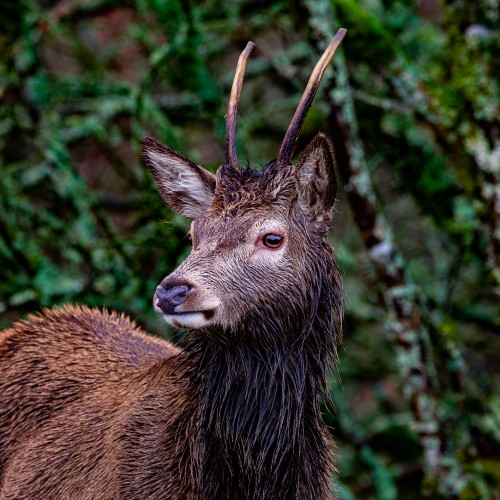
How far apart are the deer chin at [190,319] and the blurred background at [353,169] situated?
7.66 ft

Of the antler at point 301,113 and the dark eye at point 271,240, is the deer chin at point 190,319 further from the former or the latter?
the antler at point 301,113

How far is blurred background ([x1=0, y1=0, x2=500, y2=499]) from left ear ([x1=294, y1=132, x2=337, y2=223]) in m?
1.91

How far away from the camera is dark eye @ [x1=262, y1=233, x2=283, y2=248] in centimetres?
454

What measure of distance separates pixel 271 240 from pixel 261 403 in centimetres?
78

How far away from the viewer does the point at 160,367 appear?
499cm

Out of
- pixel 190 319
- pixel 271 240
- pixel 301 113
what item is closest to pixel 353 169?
pixel 301 113

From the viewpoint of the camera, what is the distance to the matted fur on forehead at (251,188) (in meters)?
4.61

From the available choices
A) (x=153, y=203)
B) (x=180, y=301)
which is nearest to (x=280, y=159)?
(x=180, y=301)

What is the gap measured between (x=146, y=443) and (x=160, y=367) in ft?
1.29

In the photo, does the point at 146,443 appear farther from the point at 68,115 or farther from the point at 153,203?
the point at 68,115

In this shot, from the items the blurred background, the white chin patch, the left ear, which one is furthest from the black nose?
the blurred background

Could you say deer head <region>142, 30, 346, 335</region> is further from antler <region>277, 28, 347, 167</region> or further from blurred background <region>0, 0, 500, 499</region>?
blurred background <region>0, 0, 500, 499</region>

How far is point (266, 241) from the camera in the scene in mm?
4547

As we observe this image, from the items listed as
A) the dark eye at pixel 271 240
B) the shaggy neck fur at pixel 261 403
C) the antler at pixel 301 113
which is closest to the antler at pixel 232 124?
the antler at pixel 301 113
